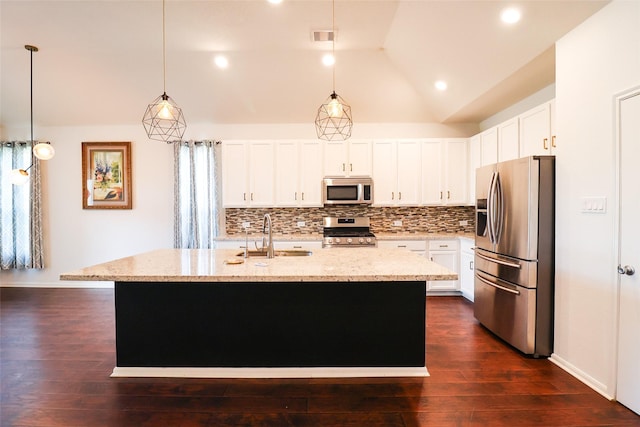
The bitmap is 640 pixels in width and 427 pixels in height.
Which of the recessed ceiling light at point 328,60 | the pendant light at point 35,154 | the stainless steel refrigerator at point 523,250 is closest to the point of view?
the stainless steel refrigerator at point 523,250

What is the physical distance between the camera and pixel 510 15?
8.93 feet

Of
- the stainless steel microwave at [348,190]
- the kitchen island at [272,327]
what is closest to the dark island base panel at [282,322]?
the kitchen island at [272,327]

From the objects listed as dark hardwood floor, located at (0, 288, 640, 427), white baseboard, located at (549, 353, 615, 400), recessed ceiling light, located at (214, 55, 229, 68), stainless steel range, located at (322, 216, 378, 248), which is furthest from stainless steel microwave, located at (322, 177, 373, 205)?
white baseboard, located at (549, 353, 615, 400)

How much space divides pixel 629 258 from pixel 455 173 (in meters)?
3.05

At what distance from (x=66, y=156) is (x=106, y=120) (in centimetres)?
98

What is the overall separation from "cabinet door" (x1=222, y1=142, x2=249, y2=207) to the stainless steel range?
143 centimetres

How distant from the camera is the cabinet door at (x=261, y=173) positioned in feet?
16.5

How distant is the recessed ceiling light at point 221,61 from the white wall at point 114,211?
3.95 feet

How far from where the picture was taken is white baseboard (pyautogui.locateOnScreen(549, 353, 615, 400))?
232 centimetres

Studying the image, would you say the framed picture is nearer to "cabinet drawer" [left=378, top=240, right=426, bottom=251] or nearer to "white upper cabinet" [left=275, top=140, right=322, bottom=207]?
"white upper cabinet" [left=275, top=140, right=322, bottom=207]

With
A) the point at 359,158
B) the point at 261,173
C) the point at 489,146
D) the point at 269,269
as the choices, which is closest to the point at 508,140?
the point at 489,146

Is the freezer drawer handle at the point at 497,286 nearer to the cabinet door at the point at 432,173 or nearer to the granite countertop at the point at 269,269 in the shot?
the granite countertop at the point at 269,269

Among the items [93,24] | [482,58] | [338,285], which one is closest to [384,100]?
[482,58]

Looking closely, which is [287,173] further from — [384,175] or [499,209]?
[499,209]
